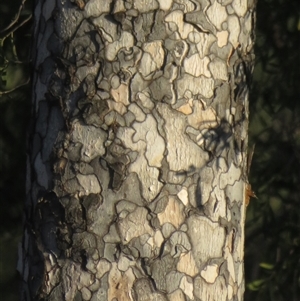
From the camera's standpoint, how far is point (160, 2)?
2010 millimetres

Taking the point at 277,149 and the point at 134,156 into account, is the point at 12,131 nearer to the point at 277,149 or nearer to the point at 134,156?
the point at 277,149

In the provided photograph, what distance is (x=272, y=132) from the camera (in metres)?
3.64

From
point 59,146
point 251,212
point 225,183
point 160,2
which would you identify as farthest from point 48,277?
point 251,212

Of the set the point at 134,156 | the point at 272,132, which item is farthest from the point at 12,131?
the point at 134,156

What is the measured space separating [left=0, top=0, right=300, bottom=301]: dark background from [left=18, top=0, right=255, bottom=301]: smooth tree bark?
4.95 feet

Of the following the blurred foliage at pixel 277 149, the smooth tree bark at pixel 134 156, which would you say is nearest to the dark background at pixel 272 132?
the blurred foliage at pixel 277 149

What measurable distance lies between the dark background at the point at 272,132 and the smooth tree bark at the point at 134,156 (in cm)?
151

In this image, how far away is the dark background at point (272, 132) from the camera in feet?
11.7

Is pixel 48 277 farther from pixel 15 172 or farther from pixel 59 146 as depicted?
pixel 15 172

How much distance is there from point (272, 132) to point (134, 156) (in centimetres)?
180

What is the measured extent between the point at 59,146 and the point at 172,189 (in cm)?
33

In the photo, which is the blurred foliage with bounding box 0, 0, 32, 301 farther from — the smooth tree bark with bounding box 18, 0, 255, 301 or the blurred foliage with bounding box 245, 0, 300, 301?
the smooth tree bark with bounding box 18, 0, 255, 301

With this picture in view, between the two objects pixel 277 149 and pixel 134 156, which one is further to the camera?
pixel 277 149

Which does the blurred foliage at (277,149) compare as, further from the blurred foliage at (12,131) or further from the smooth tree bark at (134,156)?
the smooth tree bark at (134,156)
